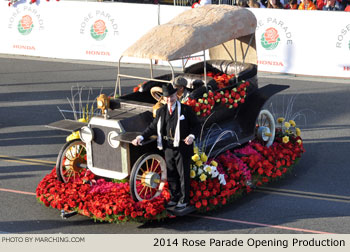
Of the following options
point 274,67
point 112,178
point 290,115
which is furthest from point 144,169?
point 274,67

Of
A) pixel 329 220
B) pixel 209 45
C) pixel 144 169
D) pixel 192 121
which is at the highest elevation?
pixel 209 45

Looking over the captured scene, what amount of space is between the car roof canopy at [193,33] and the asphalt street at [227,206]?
227 centimetres

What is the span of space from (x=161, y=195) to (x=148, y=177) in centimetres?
31

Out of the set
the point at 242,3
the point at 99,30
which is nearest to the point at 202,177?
the point at 242,3

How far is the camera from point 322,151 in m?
11.6

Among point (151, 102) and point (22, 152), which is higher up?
point (151, 102)

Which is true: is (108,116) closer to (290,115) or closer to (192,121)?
(192,121)

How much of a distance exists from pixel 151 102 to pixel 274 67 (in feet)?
25.8

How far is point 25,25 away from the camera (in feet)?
68.5

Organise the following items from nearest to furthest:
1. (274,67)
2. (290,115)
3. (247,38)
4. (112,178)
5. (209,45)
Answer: (112,178) → (209,45) → (247,38) → (290,115) → (274,67)

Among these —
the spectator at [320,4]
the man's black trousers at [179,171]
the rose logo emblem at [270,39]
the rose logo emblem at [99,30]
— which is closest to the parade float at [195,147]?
the man's black trousers at [179,171]

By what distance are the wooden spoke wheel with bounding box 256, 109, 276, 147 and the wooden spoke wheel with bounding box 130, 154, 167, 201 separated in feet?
7.84

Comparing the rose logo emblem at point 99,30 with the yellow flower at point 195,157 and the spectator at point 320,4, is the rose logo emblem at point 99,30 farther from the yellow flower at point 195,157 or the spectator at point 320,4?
the yellow flower at point 195,157

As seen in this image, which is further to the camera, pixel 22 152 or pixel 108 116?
pixel 22 152
